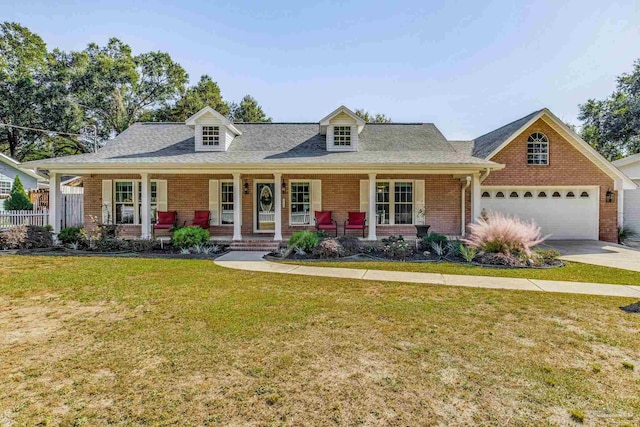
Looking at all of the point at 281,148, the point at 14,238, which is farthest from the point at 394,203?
the point at 14,238

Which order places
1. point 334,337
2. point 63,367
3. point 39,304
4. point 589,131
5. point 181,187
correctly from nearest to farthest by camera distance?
point 63,367, point 334,337, point 39,304, point 181,187, point 589,131

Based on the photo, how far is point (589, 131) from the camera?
2617 centimetres

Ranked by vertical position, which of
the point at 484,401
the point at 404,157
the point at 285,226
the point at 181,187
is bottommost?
the point at 484,401

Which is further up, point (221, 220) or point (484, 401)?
point (221, 220)

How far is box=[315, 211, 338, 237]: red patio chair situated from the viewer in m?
12.8

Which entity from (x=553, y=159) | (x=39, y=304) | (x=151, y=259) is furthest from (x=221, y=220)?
(x=553, y=159)

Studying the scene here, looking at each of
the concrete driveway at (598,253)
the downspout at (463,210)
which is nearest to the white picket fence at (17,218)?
the downspout at (463,210)

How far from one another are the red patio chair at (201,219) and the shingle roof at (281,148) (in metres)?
2.14

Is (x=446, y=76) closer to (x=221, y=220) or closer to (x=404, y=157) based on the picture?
(x=404, y=157)

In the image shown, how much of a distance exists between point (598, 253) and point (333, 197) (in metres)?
8.87

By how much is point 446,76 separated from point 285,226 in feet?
30.8

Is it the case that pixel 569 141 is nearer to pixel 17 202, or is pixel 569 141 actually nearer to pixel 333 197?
pixel 333 197

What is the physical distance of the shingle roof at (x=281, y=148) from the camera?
476 inches

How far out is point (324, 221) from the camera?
13.0 metres
